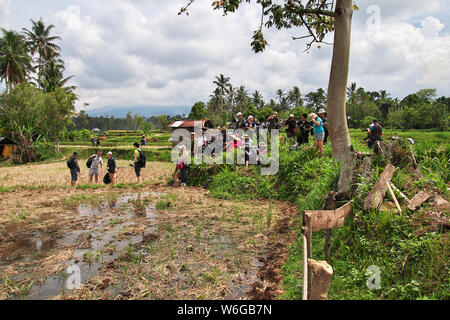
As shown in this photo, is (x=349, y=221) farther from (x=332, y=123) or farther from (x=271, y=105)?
(x=271, y=105)

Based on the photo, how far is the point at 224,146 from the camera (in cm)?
1311

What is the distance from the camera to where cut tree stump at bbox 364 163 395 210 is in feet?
13.7

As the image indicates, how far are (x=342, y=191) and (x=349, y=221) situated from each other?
0.74 m

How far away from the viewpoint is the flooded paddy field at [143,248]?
12.0ft

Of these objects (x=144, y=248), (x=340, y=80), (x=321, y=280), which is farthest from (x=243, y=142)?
(x=321, y=280)

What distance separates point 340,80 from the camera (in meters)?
5.75

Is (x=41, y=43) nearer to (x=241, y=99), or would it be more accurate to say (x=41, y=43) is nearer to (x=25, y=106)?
(x=25, y=106)

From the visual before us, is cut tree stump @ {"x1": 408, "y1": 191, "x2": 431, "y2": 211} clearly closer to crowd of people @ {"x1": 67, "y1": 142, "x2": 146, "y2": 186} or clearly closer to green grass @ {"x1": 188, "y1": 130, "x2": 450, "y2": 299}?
green grass @ {"x1": 188, "y1": 130, "x2": 450, "y2": 299}

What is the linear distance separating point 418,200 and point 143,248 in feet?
14.9

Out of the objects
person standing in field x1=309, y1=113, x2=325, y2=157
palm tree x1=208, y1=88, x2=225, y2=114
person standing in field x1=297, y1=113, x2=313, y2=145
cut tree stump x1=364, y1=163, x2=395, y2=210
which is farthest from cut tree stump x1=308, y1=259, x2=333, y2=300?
palm tree x1=208, y1=88, x2=225, y2=114

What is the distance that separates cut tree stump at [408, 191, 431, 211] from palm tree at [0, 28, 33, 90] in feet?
128

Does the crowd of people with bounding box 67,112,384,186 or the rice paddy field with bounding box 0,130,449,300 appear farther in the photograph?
the crowd of people with bounding box 67,112,384,186

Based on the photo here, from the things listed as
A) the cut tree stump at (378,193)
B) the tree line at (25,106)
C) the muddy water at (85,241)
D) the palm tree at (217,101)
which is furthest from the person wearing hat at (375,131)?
the palm tree at (217,101)

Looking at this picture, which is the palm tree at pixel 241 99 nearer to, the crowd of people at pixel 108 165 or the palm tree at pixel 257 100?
the palm tree at pixel 257 100
